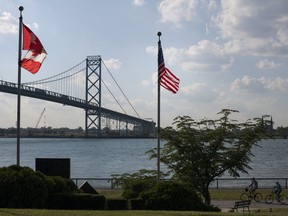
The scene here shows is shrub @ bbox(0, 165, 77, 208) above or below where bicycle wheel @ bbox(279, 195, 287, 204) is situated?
above

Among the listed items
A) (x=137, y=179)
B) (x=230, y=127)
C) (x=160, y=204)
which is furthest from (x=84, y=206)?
(x=230, y=127)

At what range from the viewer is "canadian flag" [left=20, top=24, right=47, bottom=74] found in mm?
15391

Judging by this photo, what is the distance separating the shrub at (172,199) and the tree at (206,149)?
5.54 metres

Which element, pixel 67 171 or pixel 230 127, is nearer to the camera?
pixel 67 171

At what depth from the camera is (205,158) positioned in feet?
65.6

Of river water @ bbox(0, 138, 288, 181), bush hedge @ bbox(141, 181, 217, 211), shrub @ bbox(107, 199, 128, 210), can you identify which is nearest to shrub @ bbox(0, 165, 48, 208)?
shrub @ bbox(107, 199, 128, 210)

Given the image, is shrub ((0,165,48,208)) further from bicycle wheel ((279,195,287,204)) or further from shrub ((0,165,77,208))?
bicycle wheel ((279,195,287,204))

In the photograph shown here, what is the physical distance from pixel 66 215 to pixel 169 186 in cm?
441

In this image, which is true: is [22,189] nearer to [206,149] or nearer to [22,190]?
[22,190]

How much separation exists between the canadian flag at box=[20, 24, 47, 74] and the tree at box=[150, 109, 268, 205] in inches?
261

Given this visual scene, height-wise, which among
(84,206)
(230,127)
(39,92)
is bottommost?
(84,206)

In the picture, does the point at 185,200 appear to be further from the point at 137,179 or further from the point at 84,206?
the point at 137,179

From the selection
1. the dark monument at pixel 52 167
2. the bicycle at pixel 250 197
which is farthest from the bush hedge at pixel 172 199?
the bicycle at pixel 250 197

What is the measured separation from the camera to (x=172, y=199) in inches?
542
